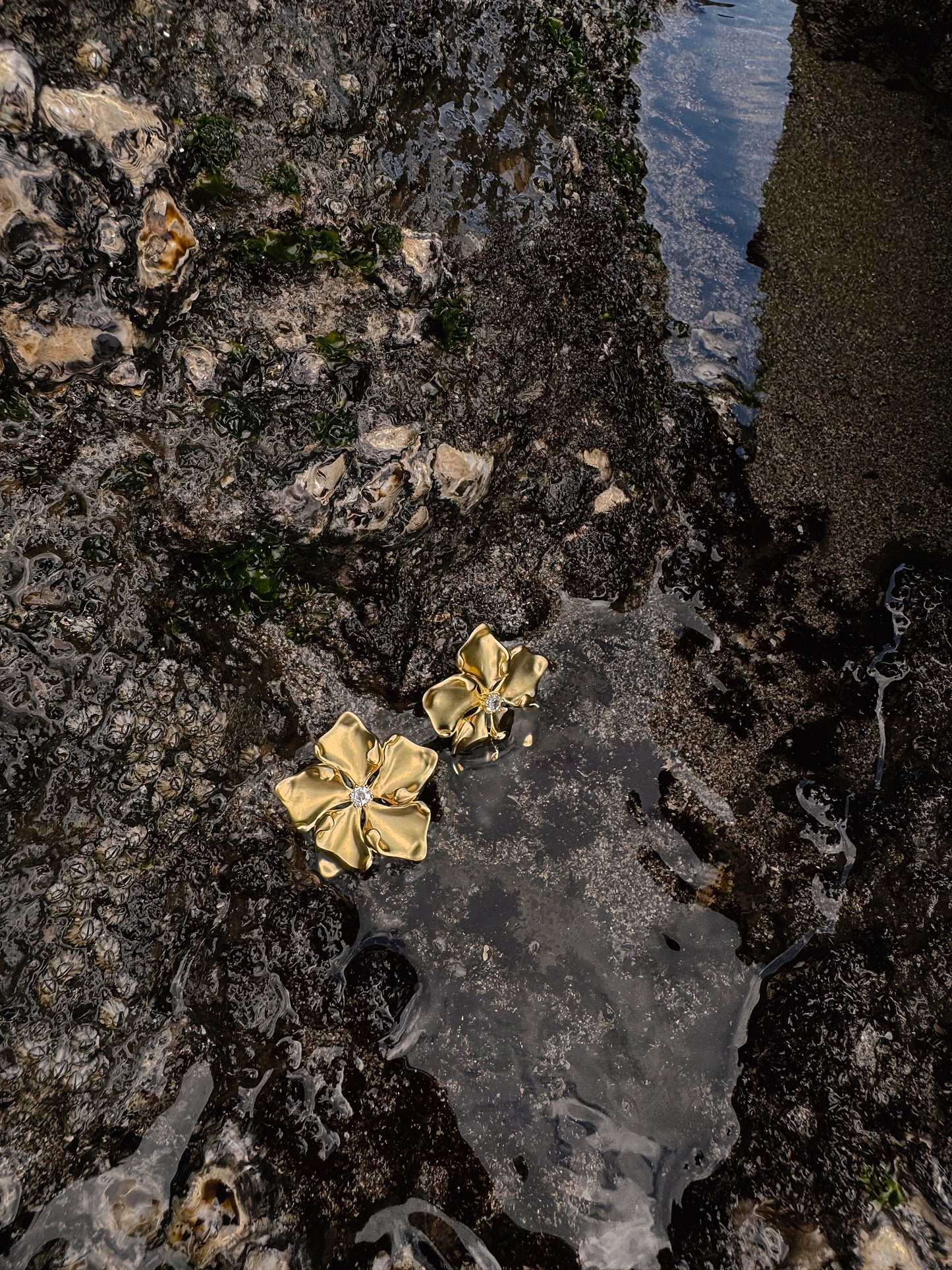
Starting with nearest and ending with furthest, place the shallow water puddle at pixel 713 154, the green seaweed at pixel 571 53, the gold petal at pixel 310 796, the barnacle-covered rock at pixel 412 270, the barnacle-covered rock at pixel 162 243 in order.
Answer: the barnacle-covered rock at pixel 162 243
the gold petal at pixel 310 796
the barnacle-covered rock at pixel 412 270
the green seaweed at pixel 571 53
the shallow water puddle at pixel 713 154

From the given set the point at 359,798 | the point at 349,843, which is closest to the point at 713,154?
the point at 359,798

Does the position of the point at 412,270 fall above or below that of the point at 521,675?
above

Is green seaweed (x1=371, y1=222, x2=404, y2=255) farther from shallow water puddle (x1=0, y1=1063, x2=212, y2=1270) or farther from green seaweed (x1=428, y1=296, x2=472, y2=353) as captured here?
shallow water puddle (x1=0, y1=1063, x2=212, y2=1270)

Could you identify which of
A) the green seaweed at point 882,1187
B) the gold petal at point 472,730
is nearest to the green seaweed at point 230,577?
the gold petal at point 472,730

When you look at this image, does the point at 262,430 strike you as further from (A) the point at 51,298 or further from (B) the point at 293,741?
(B) the point at 293,741

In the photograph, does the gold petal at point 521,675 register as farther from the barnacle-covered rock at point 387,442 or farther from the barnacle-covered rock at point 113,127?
the barnacle-covered rock at point 113,127

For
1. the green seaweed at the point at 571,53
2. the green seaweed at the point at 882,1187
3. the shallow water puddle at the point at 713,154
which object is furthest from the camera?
the shallow water puddle at the point at 713,154

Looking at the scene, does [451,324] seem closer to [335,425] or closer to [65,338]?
[335,425]
